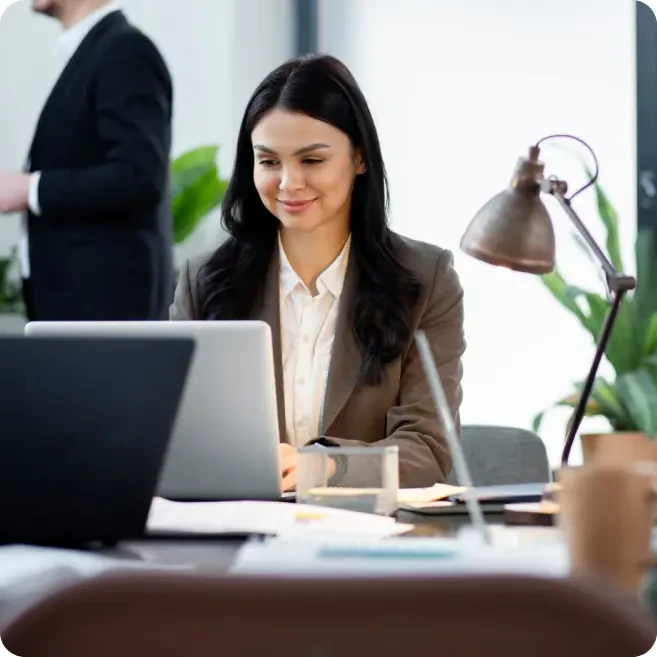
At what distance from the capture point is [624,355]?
3719 mm

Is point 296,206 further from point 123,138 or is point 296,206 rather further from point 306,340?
point 123,138

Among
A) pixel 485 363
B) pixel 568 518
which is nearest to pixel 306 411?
pixel 568 518

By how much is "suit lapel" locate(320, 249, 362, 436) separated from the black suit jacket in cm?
108

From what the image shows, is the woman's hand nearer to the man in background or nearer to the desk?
the desk

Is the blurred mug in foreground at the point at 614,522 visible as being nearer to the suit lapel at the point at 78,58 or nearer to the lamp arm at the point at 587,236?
the lamp arm at the point at 587,236

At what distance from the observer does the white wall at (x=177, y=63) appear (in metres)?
4.28

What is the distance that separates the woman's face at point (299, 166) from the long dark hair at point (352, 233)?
2cm

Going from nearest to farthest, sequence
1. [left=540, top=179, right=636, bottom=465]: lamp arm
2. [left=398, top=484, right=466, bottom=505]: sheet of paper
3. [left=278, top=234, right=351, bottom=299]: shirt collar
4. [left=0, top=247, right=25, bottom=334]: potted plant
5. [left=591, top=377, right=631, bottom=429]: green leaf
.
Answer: [left=398, top=484, right=466, bottom=505]: sheet of paper
[left=540, top=179, right=636, bottom=465]: lamp arm
[left=278, top=234, right=351, bottom=299]: shirt collar
[left=591, top=377, right=631, bottom=429]: green leaf
[left=0, top=247, right=25, bottom=334]: potted plant

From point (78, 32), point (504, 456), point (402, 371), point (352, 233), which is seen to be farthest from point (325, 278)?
point (78, 32)

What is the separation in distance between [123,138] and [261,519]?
6.55 feet

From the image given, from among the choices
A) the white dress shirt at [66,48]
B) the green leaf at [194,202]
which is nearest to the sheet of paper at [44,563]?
the white dress shirt at [66,48]

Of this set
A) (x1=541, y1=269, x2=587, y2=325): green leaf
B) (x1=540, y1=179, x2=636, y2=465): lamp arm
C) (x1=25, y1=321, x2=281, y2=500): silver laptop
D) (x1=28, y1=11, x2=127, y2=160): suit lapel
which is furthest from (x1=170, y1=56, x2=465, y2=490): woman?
(x1=541, y1=269, x2=587, y2=325): green leaf

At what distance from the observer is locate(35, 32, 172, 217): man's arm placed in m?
3.11

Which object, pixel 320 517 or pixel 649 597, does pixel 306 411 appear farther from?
pixel 649 597
